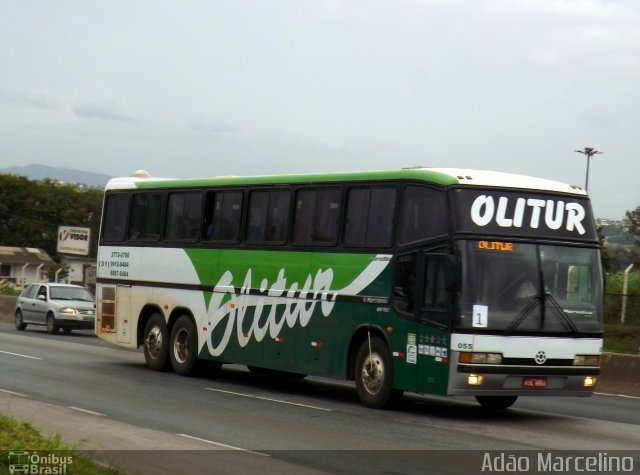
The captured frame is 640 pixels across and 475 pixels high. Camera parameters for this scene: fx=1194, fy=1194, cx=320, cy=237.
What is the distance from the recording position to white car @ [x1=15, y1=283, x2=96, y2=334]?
1439 inches

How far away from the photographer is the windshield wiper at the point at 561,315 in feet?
51.3

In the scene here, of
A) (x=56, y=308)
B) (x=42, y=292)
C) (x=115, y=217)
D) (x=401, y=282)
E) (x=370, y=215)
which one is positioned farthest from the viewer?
(x=42, y=292)

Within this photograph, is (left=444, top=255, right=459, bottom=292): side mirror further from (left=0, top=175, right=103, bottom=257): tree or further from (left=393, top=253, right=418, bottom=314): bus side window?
(left=0, top=175, right=103, bottom=257): tree

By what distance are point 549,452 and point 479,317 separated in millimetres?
3028

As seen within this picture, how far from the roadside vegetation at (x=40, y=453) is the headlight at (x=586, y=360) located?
756 cm

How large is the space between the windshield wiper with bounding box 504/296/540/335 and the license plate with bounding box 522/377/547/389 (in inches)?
28.6

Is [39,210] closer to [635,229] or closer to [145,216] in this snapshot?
[635,229]

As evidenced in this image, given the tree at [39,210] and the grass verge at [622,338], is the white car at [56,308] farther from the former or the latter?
the tree at [39,210]

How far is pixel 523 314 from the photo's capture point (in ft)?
50.7

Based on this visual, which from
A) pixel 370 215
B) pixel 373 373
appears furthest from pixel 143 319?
pixel 373 373

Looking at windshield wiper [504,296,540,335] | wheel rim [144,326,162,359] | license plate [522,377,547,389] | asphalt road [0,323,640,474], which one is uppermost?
windshield wiper [504,296,540,335]

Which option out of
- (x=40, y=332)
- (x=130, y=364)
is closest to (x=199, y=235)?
(x=130, y=364)

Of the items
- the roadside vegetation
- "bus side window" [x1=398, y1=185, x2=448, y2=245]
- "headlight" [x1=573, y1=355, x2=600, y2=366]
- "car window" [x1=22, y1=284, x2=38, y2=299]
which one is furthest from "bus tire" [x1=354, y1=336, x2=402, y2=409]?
"car window" [x1=22, y1=284, x2=38, y2=299]

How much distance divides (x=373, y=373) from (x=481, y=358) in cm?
204
